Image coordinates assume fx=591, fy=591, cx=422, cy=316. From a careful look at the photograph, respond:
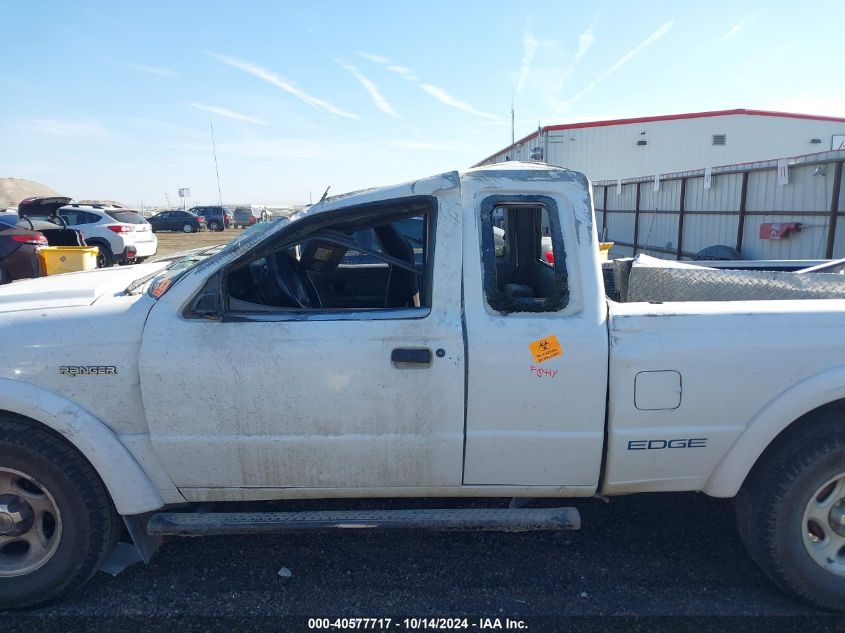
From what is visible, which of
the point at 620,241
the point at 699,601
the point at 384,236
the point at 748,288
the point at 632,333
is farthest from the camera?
the point at 620,241

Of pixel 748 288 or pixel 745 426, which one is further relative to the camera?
pixel 748 288

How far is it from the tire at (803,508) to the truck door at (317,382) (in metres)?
1.37

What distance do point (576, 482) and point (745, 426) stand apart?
77 centimetres

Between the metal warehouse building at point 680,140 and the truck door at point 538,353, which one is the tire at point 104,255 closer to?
the truck door at point 538,353

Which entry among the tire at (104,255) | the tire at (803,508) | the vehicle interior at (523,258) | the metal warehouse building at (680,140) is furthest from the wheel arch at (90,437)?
the metal warehouse building at (680,140)

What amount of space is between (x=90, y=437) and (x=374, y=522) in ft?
4.23

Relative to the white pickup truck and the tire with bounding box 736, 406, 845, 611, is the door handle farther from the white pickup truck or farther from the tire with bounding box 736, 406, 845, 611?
the tire with bounding box 736, 406, 845, 611

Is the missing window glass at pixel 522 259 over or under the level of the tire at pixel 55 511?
over

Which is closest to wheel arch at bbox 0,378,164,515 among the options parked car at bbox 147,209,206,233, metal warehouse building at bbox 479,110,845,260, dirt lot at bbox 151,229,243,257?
metal warehouse building at bbox 479,110,845,260

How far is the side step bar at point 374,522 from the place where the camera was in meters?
2.63

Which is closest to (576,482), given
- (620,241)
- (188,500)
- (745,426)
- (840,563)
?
(745,426)

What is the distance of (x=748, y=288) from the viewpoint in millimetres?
3293

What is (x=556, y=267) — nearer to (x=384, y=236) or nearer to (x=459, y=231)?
(x=459, y=231)

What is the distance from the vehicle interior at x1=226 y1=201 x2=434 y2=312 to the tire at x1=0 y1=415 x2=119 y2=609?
3.26 feet
